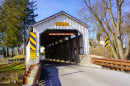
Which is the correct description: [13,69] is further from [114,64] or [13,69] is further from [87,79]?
[87,79]

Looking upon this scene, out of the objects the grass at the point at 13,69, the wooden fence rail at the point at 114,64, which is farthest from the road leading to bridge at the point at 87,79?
the grass at the point at 13,69

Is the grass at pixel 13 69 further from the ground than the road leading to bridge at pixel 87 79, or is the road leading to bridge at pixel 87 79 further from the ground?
the road leading to bridge at pixel 87 79

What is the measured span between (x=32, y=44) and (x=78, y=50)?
786 cm

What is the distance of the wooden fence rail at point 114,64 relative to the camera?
877 centimetres

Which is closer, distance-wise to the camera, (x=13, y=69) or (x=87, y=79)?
(x=87, y=79)

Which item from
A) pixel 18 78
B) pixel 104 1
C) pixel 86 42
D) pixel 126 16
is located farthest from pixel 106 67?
pixel 126 16

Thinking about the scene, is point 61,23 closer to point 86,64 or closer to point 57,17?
point 57,17

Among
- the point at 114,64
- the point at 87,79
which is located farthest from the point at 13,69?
the point at 87,79

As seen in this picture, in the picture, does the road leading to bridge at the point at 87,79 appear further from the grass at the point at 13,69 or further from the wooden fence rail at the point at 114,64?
the grass at the point at 13,69

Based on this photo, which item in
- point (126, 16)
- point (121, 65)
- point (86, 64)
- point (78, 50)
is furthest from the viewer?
point (126, 16)

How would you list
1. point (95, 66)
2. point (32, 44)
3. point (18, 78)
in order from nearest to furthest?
point (32, 44)
point (95, 66)
point (18, 78)

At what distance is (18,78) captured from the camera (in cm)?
1407

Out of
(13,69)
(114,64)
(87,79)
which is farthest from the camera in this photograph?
(13,69)

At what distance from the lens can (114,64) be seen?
9938 millimetres
